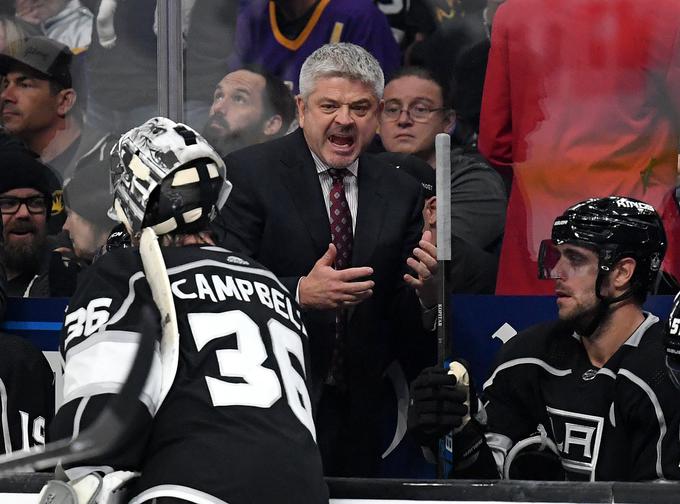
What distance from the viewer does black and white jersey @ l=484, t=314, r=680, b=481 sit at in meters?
3.42

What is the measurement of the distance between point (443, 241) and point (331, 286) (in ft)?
1.05

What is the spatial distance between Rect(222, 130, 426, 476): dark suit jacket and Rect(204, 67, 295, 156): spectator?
0.47 meters

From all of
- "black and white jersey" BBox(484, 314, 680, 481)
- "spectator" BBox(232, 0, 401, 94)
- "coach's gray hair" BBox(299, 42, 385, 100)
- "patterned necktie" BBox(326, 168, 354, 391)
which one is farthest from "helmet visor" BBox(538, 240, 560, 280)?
"spectator" BBox(232, 0, 401, 94)

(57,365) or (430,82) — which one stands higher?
(430,82)

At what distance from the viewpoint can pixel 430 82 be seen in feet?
14.5

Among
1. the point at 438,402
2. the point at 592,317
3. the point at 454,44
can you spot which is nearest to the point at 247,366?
the point at 438,402

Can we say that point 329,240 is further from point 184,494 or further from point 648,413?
point 184,494

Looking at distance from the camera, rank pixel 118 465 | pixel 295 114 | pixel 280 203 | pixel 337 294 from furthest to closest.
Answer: pixel 295 114
pixel 280 203
pixel 337 294
pixel 118 465

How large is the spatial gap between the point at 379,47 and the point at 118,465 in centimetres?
242

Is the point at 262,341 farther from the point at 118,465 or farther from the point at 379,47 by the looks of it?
the point at 379,47

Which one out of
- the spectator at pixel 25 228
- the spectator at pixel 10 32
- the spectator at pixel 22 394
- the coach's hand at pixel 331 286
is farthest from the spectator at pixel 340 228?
the spectator at pixel 10 32

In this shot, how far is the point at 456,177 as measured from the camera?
14.0 ft

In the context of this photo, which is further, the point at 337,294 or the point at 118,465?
the point at 337,294

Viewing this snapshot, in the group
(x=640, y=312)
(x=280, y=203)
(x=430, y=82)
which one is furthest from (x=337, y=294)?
(x=430, y=82)
